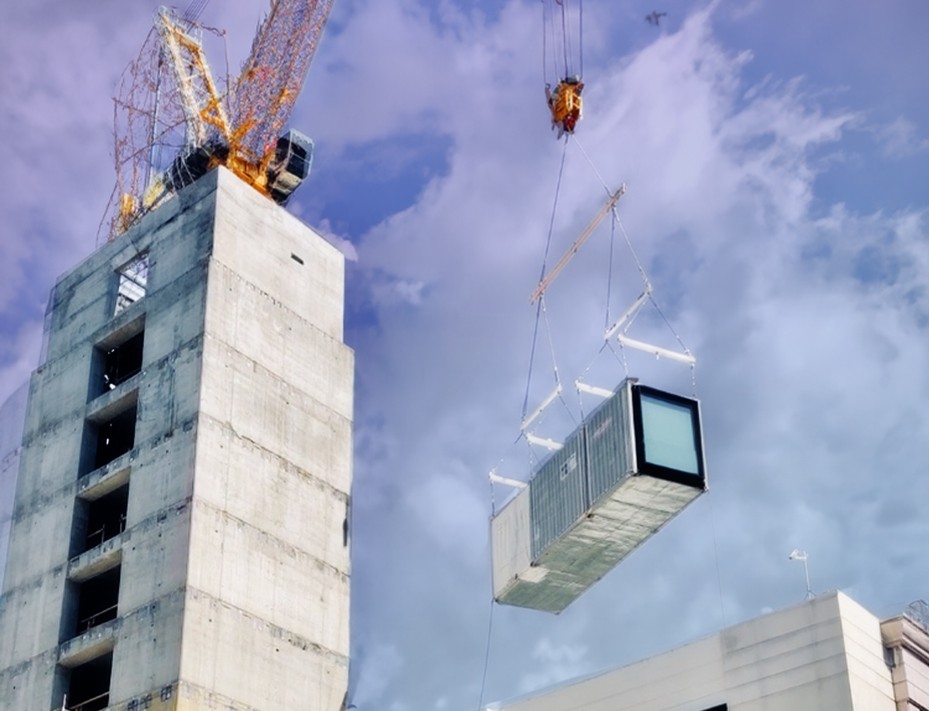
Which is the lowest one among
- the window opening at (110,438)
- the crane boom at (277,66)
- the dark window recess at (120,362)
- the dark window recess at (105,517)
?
the dark window recess at (105,517)

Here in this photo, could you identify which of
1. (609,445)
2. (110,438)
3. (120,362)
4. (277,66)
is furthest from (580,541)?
(277,66)

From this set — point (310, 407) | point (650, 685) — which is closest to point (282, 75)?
point (310, 407)

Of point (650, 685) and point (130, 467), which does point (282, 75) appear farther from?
point (650, 685)

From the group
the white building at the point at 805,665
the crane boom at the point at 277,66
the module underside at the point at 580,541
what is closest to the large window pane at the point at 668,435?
the module underside at the point at 580,541

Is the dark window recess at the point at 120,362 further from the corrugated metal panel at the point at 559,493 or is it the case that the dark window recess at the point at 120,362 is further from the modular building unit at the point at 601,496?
the corrugated metal panel at the point at 559,493

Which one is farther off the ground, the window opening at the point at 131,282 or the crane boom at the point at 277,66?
the crane boom at the point at 277,66

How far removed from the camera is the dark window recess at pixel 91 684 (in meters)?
102

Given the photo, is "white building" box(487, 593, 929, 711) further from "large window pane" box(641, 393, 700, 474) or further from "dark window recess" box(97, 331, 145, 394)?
"dark window recess" box(97, 331, 145, 394)

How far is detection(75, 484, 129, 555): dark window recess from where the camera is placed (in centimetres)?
10856

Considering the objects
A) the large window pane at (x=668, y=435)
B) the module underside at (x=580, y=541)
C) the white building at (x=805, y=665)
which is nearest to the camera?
the white building at (x=805, y=665)

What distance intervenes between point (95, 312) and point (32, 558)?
20267mm

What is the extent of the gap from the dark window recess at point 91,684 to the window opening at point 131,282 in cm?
2838

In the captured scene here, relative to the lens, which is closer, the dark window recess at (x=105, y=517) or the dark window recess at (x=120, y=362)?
the dark window recess at (x=105, y=517)

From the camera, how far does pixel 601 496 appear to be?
93.8 meters
